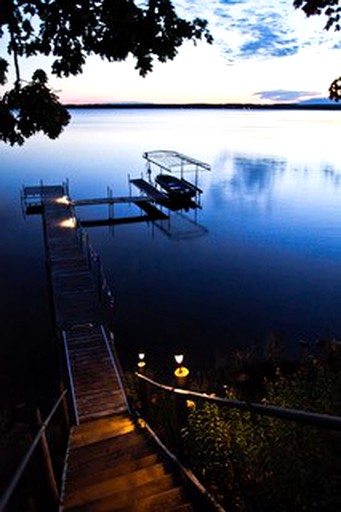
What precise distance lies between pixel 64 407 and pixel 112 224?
3069 cm

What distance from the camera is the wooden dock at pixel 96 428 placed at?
538 centimetres

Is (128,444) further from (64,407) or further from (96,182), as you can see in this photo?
(96,182)

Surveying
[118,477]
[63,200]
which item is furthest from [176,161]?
[118,477]

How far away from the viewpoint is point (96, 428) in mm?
9555

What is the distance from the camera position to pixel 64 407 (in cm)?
980

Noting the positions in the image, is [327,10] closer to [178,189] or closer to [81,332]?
[81,332]

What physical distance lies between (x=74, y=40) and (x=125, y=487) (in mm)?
5955

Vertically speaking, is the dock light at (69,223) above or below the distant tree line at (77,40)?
below

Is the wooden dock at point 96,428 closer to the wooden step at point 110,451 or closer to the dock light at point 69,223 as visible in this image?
the wooden step at point 110,451

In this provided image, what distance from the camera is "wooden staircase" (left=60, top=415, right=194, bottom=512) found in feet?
16.9

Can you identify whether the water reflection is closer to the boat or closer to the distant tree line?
the boat

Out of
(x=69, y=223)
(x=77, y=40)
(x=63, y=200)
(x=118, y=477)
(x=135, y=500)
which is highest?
(x=77, y=40)

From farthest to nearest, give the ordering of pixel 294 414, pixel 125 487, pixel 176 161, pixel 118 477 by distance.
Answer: pixel 176 161, pixel 118 477, pixel 125 487, pixel 294 414

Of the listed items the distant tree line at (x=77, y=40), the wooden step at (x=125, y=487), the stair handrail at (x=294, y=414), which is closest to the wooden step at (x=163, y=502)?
the wooden step at (x=125, y=487)
